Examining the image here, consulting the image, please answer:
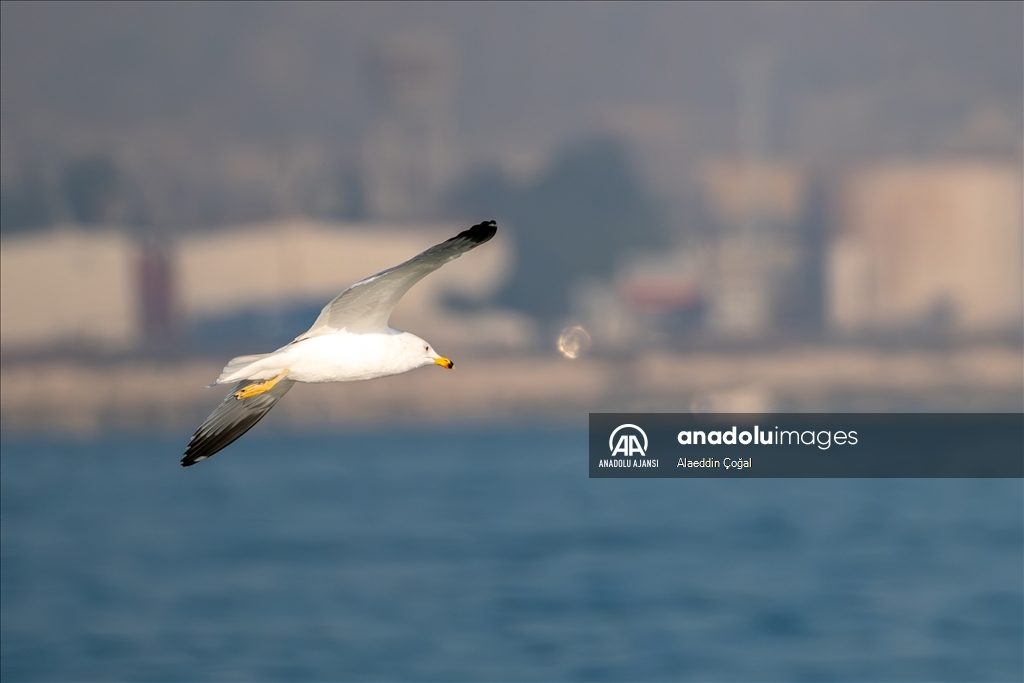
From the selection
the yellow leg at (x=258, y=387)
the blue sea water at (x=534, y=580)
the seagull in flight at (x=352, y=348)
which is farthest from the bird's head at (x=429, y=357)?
the blue sea water at (x=534, y=580)

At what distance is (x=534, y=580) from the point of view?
79.8 ft

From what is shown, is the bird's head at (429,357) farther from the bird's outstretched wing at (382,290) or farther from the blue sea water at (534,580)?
the blue sea water at (534,580)

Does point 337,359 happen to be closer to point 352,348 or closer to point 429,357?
point 352,348

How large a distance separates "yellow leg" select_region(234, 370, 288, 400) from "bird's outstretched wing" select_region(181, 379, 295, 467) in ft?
1.88

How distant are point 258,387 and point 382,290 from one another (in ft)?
3.62

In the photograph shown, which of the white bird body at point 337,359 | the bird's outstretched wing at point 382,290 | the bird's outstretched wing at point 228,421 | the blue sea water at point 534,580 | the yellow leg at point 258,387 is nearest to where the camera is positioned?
the bird's outstretched wing at point 382,290

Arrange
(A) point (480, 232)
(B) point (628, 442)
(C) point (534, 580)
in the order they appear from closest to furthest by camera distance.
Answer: (A) point (480, 232)
(B) point (628, 442)
(C) point (534, 580)

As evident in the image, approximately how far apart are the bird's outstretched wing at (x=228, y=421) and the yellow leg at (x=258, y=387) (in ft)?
1.88

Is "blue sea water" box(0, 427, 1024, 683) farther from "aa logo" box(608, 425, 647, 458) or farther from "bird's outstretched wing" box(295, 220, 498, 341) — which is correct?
"bird's outstretched wing" box(295, 220, 498, 341)

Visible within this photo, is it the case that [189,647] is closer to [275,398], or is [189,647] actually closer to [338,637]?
[338,637]

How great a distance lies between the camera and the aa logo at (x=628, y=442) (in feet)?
63.0

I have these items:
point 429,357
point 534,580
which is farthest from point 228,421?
point 534,580

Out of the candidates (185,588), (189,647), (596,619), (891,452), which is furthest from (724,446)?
(891,452)

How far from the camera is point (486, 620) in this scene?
66.9ft
